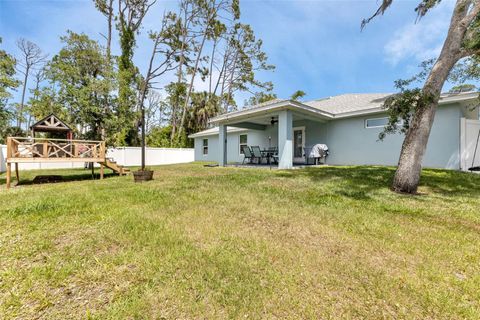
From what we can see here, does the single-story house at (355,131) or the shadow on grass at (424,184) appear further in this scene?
the single-story house at (355,131)

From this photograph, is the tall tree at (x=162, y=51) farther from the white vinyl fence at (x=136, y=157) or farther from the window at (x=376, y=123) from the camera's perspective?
the window at (x=376, y=123)

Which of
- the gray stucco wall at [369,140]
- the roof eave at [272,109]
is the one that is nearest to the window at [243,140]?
the gray stucco wall at [369,140]

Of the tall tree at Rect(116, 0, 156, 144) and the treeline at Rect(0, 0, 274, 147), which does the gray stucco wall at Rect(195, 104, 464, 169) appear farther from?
the tall tree at Rect(116, 0, 156, 144)

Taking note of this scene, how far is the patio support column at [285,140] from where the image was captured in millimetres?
9555

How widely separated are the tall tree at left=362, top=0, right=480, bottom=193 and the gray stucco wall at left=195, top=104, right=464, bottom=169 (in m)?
4.61

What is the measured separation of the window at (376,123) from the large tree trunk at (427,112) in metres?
5.32

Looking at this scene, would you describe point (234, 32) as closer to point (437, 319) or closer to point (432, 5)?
point (432, 5)

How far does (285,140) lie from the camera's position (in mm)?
9547

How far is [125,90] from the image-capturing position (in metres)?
13.1

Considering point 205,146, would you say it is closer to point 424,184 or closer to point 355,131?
point 355,131

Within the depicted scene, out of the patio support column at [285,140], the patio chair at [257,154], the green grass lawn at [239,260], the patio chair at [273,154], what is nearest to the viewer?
the green grass lawn at [239,260]

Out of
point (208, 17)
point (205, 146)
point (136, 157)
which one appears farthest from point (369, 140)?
point (208, 17)

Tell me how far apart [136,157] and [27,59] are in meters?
18.4

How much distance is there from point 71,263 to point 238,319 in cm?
190
